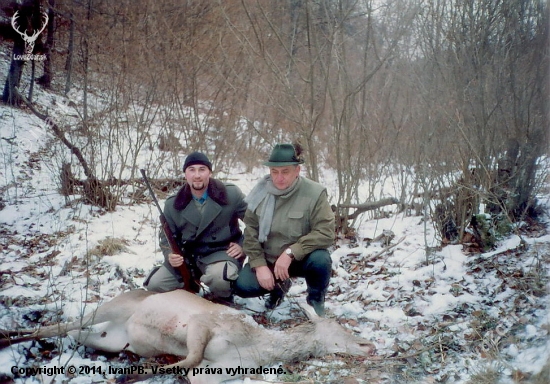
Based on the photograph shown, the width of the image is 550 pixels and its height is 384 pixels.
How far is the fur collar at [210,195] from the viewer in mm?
3904

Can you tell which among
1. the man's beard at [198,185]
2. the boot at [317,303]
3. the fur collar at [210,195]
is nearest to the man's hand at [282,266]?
the boot at [317,303]

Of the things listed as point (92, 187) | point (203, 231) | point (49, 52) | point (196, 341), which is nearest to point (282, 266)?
point (203, 231)

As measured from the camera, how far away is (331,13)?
5.35m

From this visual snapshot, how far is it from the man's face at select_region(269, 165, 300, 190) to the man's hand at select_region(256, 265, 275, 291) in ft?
2.27

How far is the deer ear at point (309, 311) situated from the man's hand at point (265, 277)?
29cm

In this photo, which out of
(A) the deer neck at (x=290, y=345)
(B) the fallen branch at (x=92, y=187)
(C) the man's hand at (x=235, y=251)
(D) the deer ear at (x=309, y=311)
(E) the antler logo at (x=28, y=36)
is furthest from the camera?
(B) the fallen branch at (x=92, y=187)

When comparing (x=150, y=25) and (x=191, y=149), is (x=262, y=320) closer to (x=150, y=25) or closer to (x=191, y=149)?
(x=191, y=149)

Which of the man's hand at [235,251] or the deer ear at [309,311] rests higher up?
the man's hand at [235,251]

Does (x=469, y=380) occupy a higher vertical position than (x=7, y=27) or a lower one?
lower

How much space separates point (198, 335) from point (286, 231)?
4.03 feet

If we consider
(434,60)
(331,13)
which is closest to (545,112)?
(434,60)

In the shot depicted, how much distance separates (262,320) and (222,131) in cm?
468

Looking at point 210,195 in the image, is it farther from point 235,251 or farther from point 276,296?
point 276,296

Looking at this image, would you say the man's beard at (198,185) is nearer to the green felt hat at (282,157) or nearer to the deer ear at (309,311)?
the green felt hat at (282,157)
